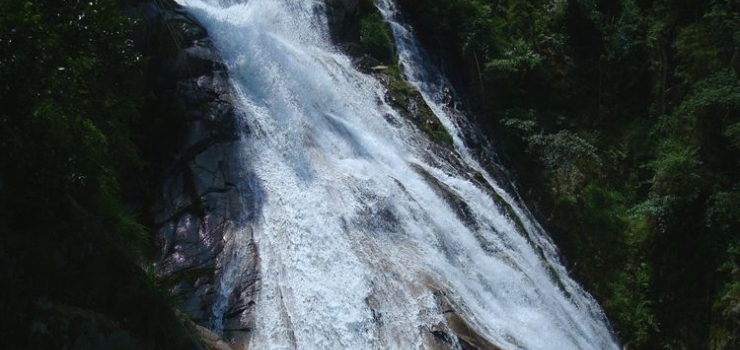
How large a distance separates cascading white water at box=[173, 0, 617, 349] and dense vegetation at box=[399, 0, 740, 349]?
178 centimetres

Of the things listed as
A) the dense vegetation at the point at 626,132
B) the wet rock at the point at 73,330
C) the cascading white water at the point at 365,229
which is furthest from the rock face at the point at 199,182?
the dense vegetation at the point at 626,132

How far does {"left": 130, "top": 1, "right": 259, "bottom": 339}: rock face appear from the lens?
9367 mm

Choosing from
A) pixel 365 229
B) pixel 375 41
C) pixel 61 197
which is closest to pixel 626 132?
pixel 375 41

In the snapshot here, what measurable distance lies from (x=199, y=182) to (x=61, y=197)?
5.85 meters

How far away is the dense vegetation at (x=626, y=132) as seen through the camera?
46.9ft

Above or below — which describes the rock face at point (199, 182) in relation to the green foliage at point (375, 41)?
below

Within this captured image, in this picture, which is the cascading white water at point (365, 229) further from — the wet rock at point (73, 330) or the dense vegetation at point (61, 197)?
the wet rock at point (73, 330)

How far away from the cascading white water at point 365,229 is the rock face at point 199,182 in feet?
0.81

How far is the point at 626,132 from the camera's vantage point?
1839 centimetres

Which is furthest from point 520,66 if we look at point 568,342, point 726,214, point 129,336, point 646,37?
point 129,336

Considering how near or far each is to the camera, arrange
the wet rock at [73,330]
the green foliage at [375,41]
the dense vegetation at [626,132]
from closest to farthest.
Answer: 1. the wet rock at [73,330]
2. the dense vegetation at [626,132]
3. the green foliage at [375,41]

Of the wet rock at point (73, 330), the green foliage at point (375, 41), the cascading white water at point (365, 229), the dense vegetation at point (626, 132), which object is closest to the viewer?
the wet rock at point (73, 330)

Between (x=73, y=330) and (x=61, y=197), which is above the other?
(x=61, y=197)

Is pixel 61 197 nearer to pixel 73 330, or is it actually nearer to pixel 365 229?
pixel 73 330
